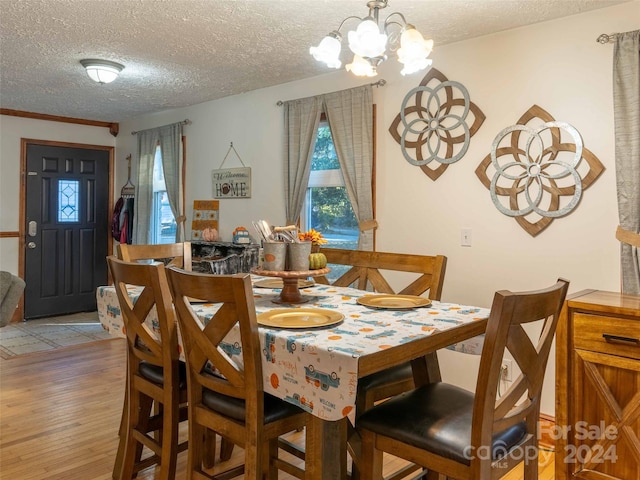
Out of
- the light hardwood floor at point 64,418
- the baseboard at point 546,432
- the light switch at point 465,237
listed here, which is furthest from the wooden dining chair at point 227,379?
the light switch at point 465,237

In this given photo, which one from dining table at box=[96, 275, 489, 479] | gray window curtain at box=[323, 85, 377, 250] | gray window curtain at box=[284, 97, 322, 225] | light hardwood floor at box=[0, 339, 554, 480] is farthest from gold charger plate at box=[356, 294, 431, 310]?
gray window curtain at box=[284, 97, 322, 225]

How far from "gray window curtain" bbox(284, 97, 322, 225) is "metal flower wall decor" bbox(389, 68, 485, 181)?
80 centimetres

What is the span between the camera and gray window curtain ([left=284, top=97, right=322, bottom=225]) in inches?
154

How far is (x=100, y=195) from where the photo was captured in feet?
20.4

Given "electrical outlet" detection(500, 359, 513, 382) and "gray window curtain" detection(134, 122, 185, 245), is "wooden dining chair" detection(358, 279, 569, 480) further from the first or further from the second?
"gray window curtain" detection(134, 122, 185, 245)

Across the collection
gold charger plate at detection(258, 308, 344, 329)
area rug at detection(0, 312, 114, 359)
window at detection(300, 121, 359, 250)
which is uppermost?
window at detection(300, 121, 359, 250)

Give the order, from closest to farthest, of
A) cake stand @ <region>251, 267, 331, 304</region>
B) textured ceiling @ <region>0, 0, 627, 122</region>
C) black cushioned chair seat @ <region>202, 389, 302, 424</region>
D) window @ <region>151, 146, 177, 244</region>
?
black cushioned chair seat @ <region>202, 389, 302, 424</region>
cake stand @ <region>251, 267, 331, 304</region>
textured ceiling @ <region>0, 0, 627, 122</region>
window @ <region>151, 146, 177, 244</region>

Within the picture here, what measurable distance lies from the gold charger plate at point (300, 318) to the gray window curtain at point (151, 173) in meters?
3.69

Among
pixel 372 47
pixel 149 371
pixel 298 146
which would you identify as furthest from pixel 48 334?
pixel 372 47

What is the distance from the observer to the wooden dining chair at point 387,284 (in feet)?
6.39

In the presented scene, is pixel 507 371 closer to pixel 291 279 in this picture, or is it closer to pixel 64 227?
pixel 291 279

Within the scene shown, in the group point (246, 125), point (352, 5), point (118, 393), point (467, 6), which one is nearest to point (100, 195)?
point (246, 125)

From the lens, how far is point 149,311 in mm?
1952

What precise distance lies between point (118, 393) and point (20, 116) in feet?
12.7
